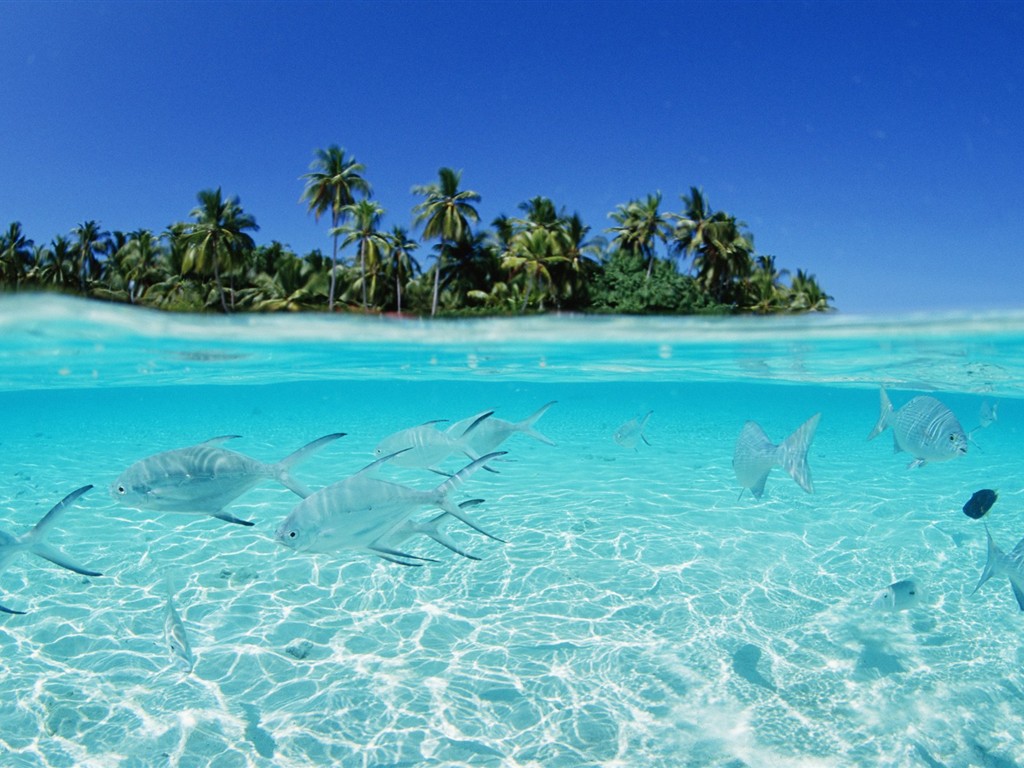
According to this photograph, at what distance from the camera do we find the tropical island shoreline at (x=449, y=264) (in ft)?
169

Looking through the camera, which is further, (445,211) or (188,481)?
(445,211)

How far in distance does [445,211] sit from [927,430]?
50.9 metres

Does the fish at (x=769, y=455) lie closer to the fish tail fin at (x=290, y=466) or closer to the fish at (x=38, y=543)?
the fish tail fin at (x=290, y=466)

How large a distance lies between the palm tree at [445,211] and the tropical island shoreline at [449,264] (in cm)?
9

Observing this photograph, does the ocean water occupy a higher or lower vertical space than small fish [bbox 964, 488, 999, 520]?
lower

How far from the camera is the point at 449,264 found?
5522 cm

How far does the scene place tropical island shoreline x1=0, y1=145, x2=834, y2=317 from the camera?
51625 millimetres

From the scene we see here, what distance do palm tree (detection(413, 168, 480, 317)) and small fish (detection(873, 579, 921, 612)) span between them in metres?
48.9

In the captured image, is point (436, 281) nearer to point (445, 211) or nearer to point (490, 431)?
point (445, 211)

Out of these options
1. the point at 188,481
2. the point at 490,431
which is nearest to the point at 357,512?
the point at 188,481

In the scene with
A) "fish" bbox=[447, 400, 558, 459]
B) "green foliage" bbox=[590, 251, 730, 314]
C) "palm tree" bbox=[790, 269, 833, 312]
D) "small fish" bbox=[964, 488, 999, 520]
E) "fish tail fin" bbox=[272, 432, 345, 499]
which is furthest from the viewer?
"palm tree" bbox=[790, 269, 833, 312]

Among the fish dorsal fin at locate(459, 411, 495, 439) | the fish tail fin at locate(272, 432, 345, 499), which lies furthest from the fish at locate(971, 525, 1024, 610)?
the fish tail fin at locate(272, 432, 345, 499)

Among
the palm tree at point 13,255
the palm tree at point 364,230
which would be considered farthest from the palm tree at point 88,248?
the palm tree at point 364,230

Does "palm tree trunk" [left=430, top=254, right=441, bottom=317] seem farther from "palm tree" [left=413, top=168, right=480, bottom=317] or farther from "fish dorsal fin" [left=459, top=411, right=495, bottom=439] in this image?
"fish dorsal fin" [left=459, top=411, right=495, bottom=439]
